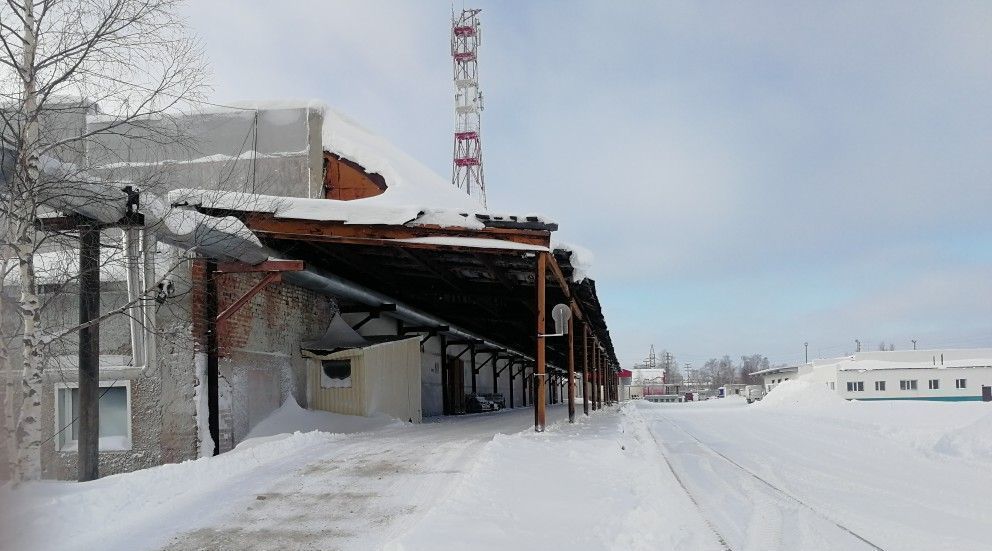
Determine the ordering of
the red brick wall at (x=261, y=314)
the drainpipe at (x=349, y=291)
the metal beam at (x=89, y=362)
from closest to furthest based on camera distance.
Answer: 1. the metal beam at (x=89, y=362)
2. the red brick wall at (x=261, y=314)
3. the drainpipe at (x=349, y=291)

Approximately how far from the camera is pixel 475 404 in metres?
32.9

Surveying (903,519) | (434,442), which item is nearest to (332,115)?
(434,442)

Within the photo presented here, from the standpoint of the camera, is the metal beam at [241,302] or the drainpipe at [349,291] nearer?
the metal beam at [241,302]

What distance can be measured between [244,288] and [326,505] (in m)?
7.01

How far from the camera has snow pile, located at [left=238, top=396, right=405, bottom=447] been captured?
14.0m

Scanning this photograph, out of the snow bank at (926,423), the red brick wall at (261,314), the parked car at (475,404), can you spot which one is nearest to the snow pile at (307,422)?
the red brick wall at (261,314)

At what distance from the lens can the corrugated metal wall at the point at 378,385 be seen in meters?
17.0

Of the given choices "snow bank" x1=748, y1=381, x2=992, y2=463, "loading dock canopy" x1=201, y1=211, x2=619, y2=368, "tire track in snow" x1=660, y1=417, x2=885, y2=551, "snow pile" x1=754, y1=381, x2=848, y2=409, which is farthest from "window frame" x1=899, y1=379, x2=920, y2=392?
"tire track in snow" x1=660, y1=417, x2=885, y2=551

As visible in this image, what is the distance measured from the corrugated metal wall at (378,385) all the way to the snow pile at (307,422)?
1.02 ft

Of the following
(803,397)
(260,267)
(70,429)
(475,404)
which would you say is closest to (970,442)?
(260,267)

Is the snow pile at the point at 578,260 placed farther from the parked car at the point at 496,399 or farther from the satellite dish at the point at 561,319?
the parked car at the point at 496,399

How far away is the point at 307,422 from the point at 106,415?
3.82 m

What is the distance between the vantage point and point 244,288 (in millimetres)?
13836

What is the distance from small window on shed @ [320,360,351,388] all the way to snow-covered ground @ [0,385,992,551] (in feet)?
10.9
